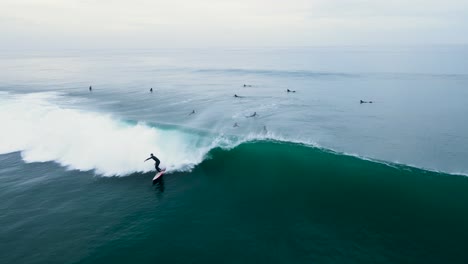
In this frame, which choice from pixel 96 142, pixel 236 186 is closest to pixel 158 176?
pixel 236 186

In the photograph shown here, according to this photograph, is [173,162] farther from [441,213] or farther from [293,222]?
[441,213]

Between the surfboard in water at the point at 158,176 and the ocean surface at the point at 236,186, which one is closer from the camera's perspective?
the ocean surface at the point at 236,186

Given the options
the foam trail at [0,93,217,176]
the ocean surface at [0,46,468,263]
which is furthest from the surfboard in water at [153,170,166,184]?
the foam trail at [0,93,217,176]

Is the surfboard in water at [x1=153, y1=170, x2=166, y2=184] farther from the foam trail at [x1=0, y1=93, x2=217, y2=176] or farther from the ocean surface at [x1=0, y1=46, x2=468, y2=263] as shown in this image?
the foam trail at [x1=0, y1=93, x2=217, y2=176]

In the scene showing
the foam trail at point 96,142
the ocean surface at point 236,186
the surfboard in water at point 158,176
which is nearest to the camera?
the ocean surface at point 236,186

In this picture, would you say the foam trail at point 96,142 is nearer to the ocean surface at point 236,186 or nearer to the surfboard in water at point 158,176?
the ocean surface at point 236,186

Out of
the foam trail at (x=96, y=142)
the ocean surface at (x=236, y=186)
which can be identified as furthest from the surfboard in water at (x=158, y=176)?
the foam trail at (x=96, y=142)

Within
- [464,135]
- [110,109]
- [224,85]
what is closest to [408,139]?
[464,135]
